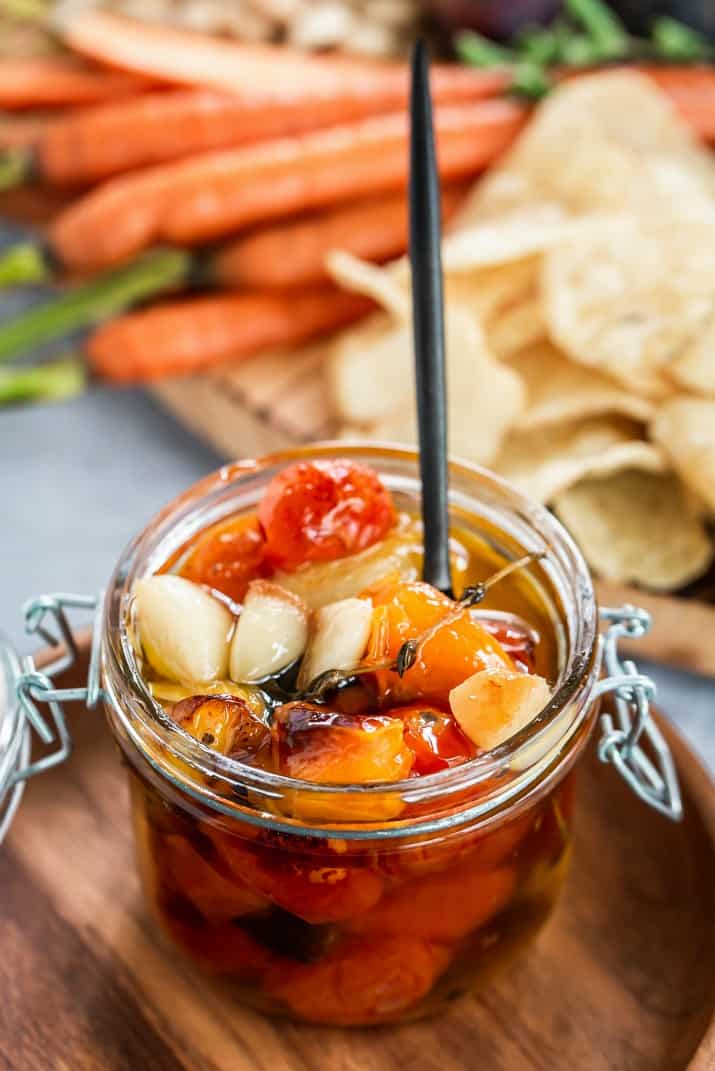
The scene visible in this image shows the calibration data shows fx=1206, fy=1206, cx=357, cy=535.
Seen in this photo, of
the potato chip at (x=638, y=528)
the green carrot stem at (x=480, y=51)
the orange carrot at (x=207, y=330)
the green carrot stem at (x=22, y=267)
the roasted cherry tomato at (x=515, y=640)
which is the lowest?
the potato chip at (x=638, y=528)

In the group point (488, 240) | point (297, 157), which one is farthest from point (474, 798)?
point (297, 157)

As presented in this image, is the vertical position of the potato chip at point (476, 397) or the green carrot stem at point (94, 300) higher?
the potato chip at point (476, 397)

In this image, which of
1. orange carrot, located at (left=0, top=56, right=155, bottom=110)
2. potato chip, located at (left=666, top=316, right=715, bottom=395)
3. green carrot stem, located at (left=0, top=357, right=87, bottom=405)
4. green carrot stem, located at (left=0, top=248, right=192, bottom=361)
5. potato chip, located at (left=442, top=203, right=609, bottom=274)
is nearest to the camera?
potato chip, located at (left=666, top=316, right=715, bottom=395)

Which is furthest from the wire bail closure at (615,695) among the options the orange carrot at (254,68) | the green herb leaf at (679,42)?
the green herb leaf at (679,42)

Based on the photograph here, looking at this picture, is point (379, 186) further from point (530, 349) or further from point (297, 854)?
point (297, 854)

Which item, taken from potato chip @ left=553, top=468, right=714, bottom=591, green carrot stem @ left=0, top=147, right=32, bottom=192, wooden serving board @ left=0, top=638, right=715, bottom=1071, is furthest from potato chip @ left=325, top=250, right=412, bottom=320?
wooden serving board @ left=0, top=638, right=715, bottom=1071

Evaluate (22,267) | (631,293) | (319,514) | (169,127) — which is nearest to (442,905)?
(319,514)

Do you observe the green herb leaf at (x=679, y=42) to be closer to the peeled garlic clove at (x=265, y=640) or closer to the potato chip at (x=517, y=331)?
the potato chip at (x=517, y=331)

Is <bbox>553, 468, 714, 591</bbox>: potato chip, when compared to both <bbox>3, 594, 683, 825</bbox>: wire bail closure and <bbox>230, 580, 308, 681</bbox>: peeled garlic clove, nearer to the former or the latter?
<bbox>3, 594, 683, 825</bbox>: wire bail closure
